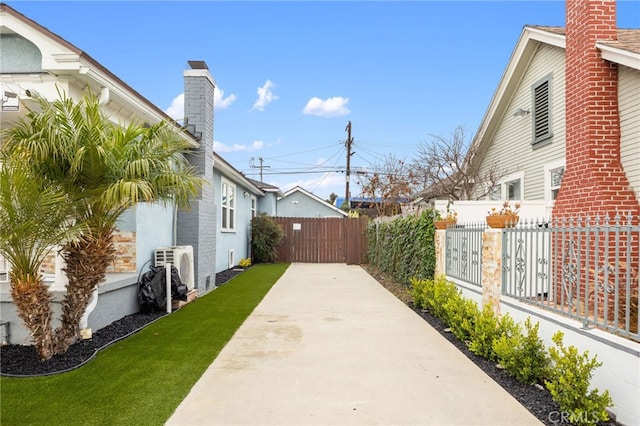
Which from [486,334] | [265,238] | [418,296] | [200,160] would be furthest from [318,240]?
[486,334]

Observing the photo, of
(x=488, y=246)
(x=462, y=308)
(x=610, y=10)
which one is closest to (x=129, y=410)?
(x=462, y=308)

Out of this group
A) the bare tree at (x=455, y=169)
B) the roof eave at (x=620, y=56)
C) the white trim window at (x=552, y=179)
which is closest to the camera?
the roof eave at (x=620, y=56)

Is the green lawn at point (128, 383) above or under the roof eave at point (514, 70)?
under

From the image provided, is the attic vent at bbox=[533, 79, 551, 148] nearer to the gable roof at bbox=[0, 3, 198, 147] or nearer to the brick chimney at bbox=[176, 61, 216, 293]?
the brick chimney at bbox=[176, 61, 216, 293]

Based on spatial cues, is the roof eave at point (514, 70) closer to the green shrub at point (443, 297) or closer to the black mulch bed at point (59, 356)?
the green shrub at point (443, 297)

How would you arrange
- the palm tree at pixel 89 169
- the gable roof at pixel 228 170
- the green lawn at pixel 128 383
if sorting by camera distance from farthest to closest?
the gable roof at pixel 228 170 < the palm tree at pixel 89 169 < the green lawn at pixel 128 383

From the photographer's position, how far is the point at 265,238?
1828 centimetres

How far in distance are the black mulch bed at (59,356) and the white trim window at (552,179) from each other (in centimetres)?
952

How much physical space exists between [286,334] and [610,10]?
6.53 metres

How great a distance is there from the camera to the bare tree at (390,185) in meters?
19.9

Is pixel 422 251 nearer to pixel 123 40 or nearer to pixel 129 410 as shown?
pixel 129 410

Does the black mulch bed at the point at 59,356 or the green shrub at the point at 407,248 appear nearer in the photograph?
the black mulch bed at the point at 59,356

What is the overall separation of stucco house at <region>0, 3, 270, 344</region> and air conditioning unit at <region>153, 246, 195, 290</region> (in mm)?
27

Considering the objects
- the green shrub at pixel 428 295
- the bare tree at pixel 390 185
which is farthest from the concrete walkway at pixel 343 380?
the bare tree at pixel 390 185
